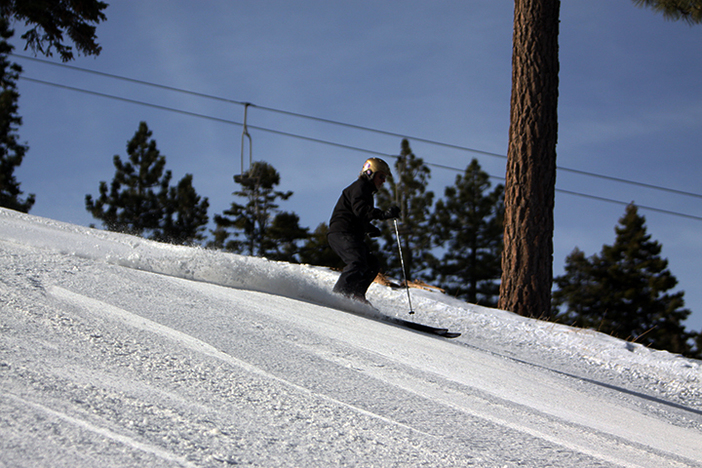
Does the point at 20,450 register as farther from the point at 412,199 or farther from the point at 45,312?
the point at 412,199

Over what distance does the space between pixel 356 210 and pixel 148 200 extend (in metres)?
37.6

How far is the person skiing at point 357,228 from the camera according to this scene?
6504 mm

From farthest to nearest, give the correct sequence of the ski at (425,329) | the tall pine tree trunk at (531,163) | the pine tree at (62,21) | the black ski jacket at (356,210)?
1. the pine tree at (62,21)
2. the tall pine tree trunk at (531,163)
3. the black ski jacket at (356,210)
4. the ski at (425,329)

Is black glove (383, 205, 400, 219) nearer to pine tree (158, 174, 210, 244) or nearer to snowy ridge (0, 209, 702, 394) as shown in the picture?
snowy ridge (0, 209, 702, 394)

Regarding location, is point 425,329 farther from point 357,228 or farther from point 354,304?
point 357,228

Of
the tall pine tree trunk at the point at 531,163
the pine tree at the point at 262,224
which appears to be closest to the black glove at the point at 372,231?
the tall pine tree trunk at the point at 531,163

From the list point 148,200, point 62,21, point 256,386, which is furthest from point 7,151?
point 256,386

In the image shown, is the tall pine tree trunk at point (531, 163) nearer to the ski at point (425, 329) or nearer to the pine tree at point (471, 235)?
the ski at point (425, 329)

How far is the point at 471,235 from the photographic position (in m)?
42.5

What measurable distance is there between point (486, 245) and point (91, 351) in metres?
40.7

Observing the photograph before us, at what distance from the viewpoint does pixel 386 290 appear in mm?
→ 8664

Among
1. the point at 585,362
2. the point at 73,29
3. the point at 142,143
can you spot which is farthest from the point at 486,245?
the point at 585,362

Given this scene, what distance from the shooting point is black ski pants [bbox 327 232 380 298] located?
651 centimetres

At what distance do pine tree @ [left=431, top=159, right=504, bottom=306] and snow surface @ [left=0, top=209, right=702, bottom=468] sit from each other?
1390 inches
